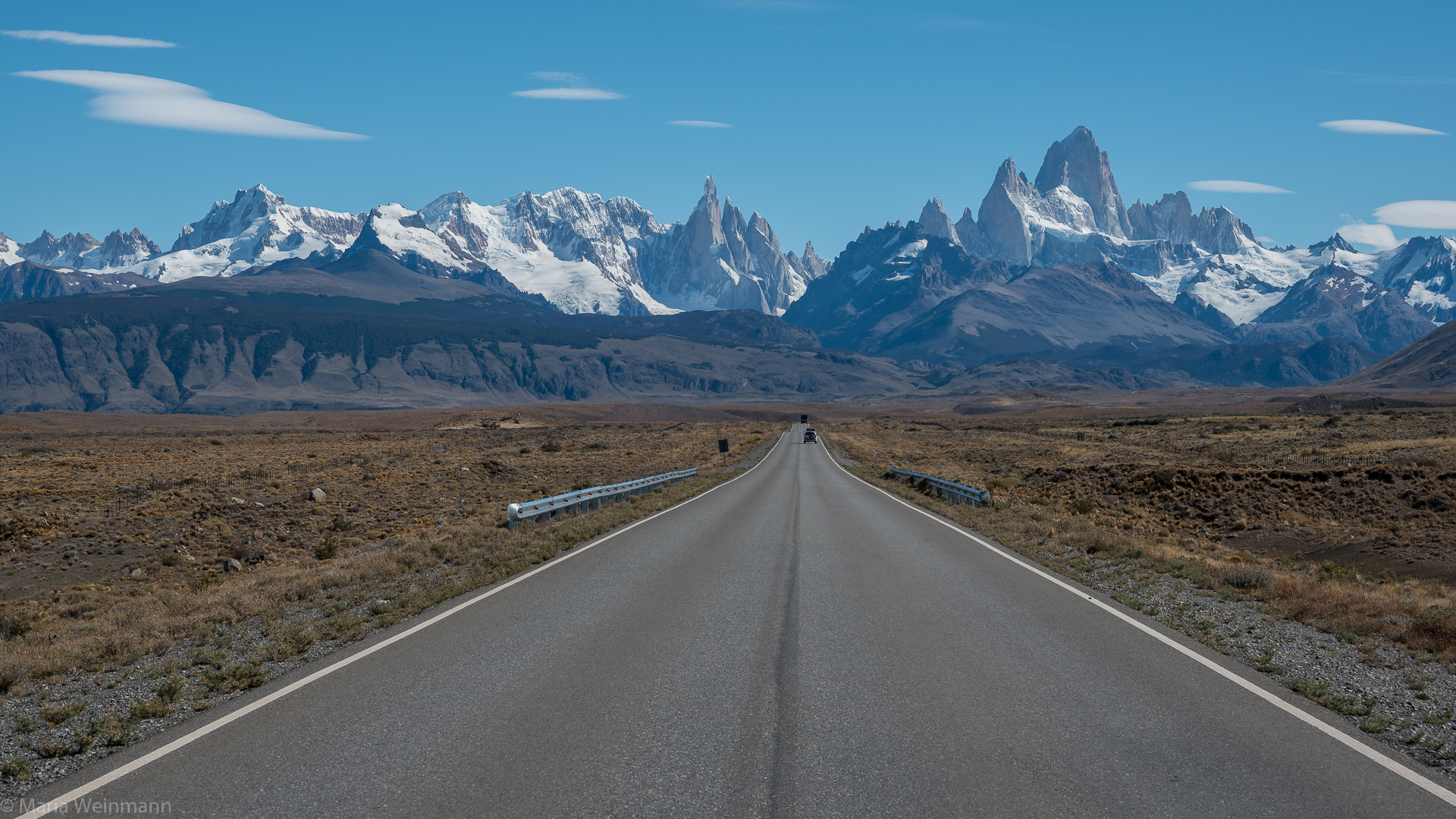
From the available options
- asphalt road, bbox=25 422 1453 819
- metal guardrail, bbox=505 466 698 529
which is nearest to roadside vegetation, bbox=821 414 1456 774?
asphalt road, bbox=25 422 1453 819

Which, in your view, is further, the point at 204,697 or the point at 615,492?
the point at 615,492

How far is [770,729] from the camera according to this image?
6.98 metres

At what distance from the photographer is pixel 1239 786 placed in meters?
5.97

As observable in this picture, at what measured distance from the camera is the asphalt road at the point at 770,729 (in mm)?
5762

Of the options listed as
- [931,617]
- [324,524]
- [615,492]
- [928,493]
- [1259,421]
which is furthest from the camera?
[1259,421]

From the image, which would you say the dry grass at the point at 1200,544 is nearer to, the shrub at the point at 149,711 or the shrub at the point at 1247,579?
the shrub at the point at 1247,579

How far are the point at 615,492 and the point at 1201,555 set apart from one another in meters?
16.4

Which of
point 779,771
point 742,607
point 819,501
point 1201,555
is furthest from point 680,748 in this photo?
point 819,501

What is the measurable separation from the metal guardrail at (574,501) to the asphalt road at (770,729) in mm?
Result: 8607

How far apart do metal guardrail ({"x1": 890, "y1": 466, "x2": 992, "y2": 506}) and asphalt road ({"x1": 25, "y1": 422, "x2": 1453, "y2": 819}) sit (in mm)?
15625

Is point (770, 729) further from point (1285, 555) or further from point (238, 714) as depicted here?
point (1285, 555)

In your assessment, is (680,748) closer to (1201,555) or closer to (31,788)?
(31,788)

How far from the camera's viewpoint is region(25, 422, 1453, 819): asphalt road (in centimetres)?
576

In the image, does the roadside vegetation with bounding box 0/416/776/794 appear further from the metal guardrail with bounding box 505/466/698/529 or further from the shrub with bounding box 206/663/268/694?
the metal guardrail with bounding box 505/466/698/529
